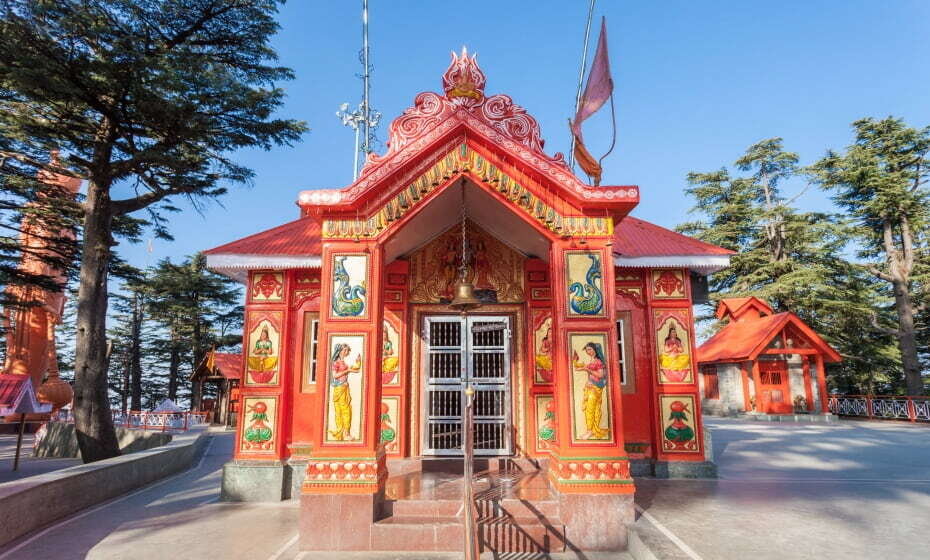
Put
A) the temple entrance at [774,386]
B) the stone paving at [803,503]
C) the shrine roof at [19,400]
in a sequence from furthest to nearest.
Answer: the temple entrance at [774,386] → the shrine roof at [19,400] → the stone paving at [803,503]

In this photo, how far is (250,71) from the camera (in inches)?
587

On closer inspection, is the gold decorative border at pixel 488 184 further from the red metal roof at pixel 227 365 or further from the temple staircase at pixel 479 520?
the red metal roof at pixel 227 365

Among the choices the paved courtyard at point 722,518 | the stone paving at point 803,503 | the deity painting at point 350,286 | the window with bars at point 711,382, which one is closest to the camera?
the stone paving at point 803,503

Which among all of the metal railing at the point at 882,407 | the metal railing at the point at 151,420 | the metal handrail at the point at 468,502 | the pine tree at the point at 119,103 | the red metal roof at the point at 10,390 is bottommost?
the metal railing at the point at 151,420

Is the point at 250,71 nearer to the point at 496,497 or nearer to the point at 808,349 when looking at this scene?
the point at 496,497

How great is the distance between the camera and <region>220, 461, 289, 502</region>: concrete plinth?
822 centimetres

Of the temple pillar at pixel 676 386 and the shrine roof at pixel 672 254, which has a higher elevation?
the shrine roof at pixel 672 254

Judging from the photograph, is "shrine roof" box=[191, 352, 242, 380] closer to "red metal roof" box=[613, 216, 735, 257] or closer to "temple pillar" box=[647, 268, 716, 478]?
"red metal roof" box=[613, 216, 735, 257]

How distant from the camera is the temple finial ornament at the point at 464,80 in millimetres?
6934

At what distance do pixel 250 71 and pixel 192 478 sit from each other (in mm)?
11868

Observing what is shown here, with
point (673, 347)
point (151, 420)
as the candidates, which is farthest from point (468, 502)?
point (151, 420)

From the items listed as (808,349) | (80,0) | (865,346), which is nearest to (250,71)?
(80,0)

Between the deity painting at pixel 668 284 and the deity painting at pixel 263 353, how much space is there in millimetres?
7351

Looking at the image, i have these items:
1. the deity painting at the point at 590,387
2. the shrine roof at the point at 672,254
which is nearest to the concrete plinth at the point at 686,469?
the deity painting at the point at 590,387
